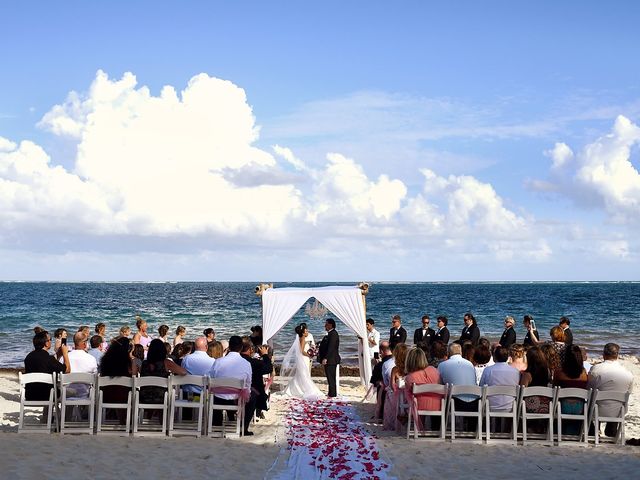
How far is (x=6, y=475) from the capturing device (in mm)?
6867

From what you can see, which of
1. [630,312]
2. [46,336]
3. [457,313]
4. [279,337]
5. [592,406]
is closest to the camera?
[592,406]

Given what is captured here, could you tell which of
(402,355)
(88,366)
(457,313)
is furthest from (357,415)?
(457,313)

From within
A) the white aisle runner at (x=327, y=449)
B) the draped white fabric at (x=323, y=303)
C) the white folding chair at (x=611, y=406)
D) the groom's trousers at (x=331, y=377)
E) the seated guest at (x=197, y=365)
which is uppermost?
the draped white fabric at (x=323, y=303)

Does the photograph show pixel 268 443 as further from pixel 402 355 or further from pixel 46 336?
pixel 46 336

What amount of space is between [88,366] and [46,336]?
0.69m

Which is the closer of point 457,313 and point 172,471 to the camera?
point 172,471

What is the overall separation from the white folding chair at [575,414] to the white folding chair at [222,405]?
4035 mm

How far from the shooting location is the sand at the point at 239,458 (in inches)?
288

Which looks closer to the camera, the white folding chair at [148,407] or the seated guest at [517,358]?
the white folding chair at [148,407]

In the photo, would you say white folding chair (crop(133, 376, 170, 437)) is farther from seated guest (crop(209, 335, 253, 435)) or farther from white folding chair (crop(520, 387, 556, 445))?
white folding chair (crop(520, 387, 556, 445))

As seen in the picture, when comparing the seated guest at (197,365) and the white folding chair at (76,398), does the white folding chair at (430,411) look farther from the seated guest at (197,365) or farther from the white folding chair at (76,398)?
the white folding chair at (76,398)

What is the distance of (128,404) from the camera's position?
8.73m

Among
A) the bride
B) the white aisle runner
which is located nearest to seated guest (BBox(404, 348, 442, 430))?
the white aisle runner

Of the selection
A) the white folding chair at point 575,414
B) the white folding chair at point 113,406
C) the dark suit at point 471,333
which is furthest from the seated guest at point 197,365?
the dark suit at point 471,333
